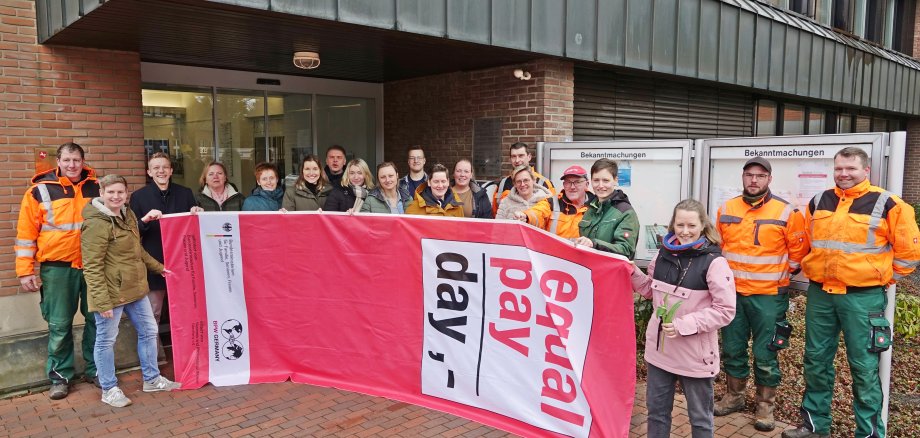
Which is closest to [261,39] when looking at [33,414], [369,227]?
[369,227]

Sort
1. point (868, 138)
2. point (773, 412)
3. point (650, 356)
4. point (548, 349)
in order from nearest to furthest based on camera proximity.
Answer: point (650, 356) < point (548, 349) < point (868, 138) < point (773, 412)

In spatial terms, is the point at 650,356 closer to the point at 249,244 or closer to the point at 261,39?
the point at 249,244

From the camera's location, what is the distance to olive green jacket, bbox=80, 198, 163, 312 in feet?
16.2

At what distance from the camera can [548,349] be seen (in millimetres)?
4297

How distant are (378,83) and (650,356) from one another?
793 cm

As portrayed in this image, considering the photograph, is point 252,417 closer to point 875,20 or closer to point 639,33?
point 639,33

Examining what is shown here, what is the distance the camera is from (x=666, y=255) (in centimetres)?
388

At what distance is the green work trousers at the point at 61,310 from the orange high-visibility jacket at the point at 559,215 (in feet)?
13.1

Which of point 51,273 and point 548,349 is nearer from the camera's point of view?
point 548,349

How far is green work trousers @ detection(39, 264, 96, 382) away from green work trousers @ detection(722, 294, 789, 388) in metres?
5.44

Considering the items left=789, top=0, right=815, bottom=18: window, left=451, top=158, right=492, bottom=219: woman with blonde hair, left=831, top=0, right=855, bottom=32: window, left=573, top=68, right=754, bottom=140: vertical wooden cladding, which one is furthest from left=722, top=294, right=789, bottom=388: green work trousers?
left=831, top=0, right=855, bottom=32: window

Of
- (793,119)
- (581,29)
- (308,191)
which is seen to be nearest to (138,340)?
(308,191)

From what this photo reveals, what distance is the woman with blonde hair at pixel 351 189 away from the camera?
19.1 feet

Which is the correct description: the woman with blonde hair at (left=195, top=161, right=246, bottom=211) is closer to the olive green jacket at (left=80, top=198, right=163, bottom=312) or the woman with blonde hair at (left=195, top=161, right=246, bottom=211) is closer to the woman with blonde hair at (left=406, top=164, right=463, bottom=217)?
the olive green jacket at (left=80, top=198, right=163, bottom=312)
